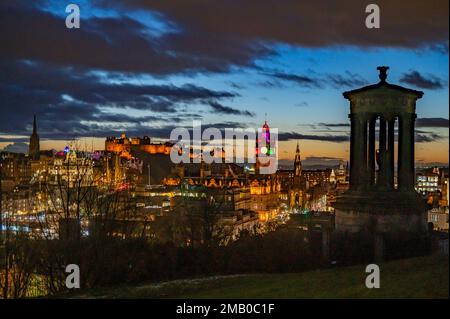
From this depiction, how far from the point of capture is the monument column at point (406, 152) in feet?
78.2

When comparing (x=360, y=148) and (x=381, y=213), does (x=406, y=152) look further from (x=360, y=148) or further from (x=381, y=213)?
(x=381, y=213)

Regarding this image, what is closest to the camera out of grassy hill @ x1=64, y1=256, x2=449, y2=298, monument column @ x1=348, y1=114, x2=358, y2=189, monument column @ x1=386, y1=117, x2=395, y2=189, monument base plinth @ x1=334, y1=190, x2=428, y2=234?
grassy hill @ x1=64, y1=256, x2=449, y2=298

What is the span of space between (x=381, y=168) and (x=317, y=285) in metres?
11.0

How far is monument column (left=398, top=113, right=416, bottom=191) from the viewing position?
78.2 ft

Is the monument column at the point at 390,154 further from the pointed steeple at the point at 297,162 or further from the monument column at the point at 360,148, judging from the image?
the pointed steeple at the point at 297,162

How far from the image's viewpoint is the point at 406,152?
2416 cm

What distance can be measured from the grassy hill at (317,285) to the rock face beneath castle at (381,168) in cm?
579

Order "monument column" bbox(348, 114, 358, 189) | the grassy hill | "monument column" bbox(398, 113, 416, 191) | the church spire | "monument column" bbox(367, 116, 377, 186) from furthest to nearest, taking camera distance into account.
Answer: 1. the church spire
2. "monument column" bbox(367, 116, 377, 186)
3. "monument column" bbox(348, 114, 358, 189)
4. "monument column" bbox(398, 113, 416, 191)
5. the grassy hill

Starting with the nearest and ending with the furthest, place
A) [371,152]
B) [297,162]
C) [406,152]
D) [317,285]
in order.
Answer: [317,285] < [406,152] < [371,152] < [297,162]

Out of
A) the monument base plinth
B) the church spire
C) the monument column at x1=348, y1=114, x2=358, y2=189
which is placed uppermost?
the church spire

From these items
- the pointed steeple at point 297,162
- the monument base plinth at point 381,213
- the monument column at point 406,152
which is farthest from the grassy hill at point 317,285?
the pointed steeple at point 297,162

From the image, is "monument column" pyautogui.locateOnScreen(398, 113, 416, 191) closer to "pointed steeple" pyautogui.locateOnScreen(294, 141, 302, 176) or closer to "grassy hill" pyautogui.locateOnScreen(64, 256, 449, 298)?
"grassy hill" pyautogui.locateOnScreen(64, 256, 449, 298)

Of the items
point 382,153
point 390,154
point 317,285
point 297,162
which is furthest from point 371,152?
point 297,162

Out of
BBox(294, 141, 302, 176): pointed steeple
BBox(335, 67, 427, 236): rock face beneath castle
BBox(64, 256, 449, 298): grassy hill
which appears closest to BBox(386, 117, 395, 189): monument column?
BBox(335, 67, 427, 236): rock face beneath castle
